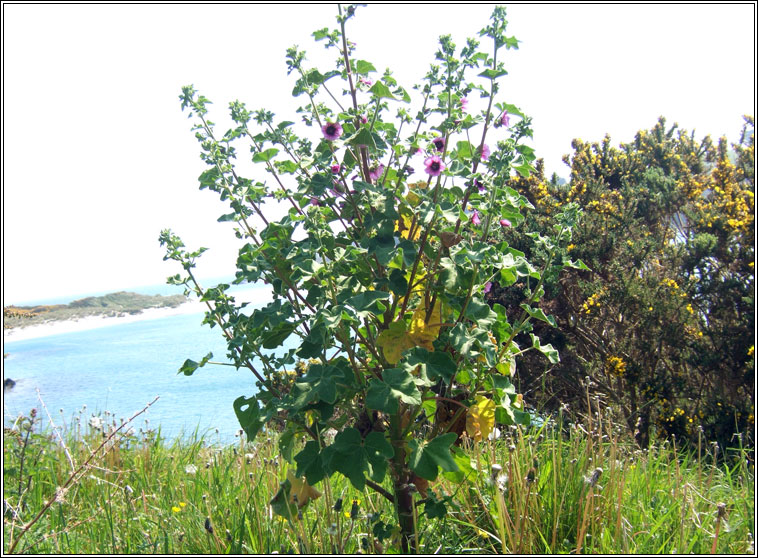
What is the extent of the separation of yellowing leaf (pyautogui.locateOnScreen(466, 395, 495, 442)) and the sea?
2.70 ft

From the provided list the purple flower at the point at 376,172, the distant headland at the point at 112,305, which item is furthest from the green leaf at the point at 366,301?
the distant headland at the point at 112,305

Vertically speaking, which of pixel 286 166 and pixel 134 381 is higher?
pixel 286 166

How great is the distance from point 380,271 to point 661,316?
3710 mm

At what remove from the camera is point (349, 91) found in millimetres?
1917

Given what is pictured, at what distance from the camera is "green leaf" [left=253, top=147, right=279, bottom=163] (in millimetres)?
1966

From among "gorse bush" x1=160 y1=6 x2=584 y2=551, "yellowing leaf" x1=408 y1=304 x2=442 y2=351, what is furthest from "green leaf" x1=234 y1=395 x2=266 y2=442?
"yellowing leaf" x1=408 y1=304 x2=442 y2=351

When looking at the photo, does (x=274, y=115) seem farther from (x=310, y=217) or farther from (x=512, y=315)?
(x=512, y=315)

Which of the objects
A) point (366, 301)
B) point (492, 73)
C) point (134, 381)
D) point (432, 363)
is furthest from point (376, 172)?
point (134, 381)

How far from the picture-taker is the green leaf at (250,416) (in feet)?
6.21

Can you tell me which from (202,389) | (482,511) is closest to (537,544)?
(482,511)

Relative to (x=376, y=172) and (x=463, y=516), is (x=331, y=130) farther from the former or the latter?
(x=463, y=516)

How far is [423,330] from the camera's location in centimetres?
192

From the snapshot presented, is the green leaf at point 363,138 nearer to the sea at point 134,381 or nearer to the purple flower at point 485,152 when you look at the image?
the purple flower at point 485,152

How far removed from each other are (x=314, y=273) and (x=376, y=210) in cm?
34
